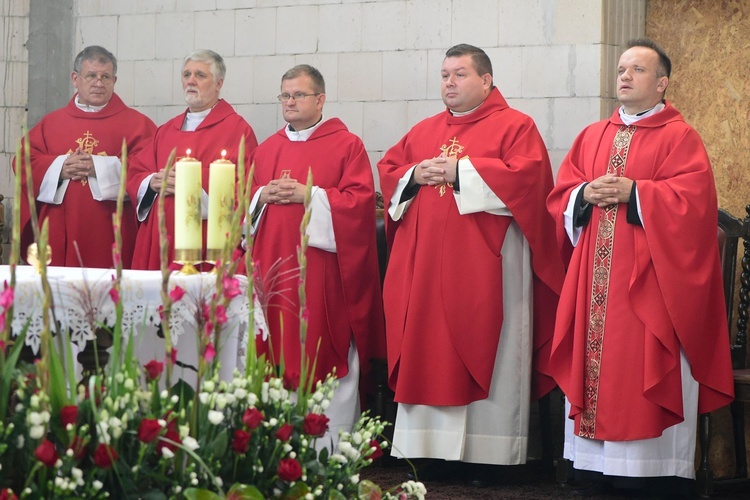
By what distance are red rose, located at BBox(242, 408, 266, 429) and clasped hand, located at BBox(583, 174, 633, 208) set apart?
9.68 feet

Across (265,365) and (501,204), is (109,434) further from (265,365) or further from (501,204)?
(501,204)

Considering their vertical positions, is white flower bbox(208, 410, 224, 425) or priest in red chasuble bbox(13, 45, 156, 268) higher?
priest in red chasuble bbox(13, 45, 156, 268)

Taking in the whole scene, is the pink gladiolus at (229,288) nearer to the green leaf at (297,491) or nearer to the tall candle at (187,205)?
the green leaf at (297,491)

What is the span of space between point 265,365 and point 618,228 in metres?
2.80

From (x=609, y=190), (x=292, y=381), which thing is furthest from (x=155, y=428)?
(x=609, y=190)

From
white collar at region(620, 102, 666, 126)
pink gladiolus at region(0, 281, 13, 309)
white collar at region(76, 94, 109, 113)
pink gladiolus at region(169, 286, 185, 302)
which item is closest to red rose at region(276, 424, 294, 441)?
pink gladiolus at region(169, 286, 185, 302)

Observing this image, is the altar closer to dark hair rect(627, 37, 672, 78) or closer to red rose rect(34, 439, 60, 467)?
red rose rect(34, 439, 60, 467)

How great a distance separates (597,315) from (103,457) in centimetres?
325

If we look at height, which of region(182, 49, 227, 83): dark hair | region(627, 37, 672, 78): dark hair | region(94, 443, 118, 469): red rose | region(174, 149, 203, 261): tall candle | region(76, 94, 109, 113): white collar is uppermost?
region(182, 49, 227, 83): dark hair

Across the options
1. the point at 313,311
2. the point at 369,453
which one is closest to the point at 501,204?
the point at 313,311

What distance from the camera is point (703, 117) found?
614 centimetres

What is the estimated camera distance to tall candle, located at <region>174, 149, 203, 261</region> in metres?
3.80

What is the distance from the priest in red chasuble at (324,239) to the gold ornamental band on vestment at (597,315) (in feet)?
4.25

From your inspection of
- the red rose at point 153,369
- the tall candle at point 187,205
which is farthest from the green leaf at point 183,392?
the tall candle at point 187,205
